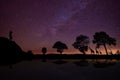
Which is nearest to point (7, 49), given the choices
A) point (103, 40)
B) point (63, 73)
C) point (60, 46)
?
point (63, 73)

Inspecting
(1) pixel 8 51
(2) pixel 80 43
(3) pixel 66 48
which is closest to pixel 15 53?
(1) pixel 8 51

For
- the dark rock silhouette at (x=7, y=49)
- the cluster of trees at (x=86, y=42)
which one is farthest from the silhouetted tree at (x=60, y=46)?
the dark rock silhouette at (x=7, y=49)

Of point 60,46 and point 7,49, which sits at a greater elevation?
point 60,46

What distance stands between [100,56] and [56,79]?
304 ft

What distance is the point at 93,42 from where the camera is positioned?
124 m

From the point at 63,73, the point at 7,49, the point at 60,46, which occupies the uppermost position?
the point at 60,46

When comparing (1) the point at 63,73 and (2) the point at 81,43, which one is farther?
(2) the point at 81,43

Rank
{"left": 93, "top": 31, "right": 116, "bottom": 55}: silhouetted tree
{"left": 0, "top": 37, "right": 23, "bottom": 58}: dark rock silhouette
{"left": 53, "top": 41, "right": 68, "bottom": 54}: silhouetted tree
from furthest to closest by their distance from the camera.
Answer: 1. {"left": 53, "top": 41, "right": 68, "bottom": 54}: silhouetted tree
2. {"left": 93, "top": 31, "right": 116, "bottom": 55}: silhouetted tree
3. {"left": 0, "top": 37, "right": 23, "bottom": 58}: dark rock silhouette

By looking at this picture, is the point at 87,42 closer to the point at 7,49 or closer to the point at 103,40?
the point at 103,40

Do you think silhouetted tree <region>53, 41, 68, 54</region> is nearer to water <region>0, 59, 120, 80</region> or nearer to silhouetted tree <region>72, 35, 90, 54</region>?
silhouetted tree <region>72, 35, 90, 54</region>

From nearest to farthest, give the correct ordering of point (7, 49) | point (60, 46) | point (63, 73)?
point (63, 73), point (7, 49), point (60, 46)

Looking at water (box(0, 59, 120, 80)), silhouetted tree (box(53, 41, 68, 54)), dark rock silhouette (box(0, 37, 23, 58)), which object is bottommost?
water (box(0, 59, 120, 80))

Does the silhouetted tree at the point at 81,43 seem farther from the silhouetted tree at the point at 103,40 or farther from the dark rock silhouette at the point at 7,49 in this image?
the dark rock silhouette at the point at 7,49

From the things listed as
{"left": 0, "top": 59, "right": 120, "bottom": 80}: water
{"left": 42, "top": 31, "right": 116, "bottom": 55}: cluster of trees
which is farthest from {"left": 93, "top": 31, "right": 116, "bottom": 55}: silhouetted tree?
{"left": 0, "top": 59, "right": 120, "bottom": 80}: water
